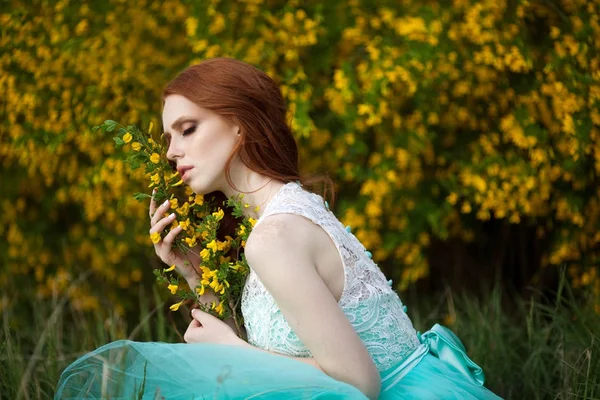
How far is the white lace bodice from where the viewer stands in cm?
184

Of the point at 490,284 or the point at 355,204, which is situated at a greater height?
the point at 355,204

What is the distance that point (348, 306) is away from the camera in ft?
6.05

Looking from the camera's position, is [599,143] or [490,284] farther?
[490,284]

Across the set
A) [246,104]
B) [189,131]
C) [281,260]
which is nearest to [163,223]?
[189,131]

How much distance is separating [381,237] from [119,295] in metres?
1.60

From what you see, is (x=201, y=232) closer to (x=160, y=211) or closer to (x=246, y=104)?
(x=160, y=211)

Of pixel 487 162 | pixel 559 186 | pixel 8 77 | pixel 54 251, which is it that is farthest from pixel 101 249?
pixel 559 186

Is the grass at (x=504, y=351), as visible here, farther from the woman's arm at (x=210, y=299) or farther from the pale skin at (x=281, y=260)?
the pale skin at (x=281, y=260)

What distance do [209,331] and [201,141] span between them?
1.59 ft

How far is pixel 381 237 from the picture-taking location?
3986 millimetres

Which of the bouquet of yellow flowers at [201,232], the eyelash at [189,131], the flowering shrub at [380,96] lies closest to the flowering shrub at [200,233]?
the bouquet of yellow flowers at [201,232]

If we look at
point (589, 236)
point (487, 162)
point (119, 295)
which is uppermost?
point (487, 162)

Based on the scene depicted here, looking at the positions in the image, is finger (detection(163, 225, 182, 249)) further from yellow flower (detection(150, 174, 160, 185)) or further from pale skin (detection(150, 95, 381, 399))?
yellow flower (detection(150, 174, 160, 185))

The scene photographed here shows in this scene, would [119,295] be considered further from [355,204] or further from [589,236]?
[589,236]
